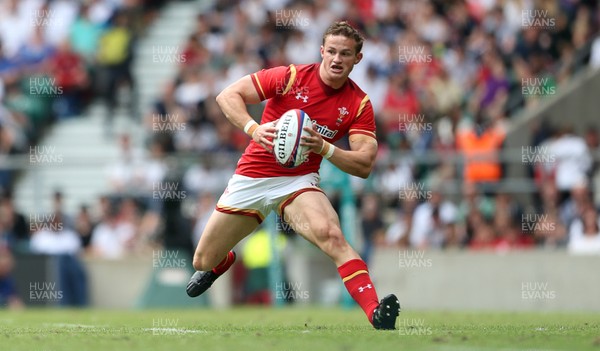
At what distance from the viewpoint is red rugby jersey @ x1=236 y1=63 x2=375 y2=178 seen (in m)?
10.9

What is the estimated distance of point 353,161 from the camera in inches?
415

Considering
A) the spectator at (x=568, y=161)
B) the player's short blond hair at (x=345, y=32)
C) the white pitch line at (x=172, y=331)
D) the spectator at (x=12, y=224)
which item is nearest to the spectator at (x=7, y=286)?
the spectator at (x=12, y=224)

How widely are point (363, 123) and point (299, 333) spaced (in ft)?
6.13

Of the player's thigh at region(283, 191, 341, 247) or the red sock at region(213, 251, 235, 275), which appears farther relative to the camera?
the red sock at region(213, 251, 235, 275)

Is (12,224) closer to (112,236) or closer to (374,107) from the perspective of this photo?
(112,236)

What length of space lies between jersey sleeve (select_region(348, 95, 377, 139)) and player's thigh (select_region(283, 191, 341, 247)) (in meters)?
0.62

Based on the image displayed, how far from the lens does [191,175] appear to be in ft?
67.3

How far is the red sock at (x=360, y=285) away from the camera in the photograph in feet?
33.5

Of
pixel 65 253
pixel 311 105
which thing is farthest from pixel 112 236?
pixel 311 105

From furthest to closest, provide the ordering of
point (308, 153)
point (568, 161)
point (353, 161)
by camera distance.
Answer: point (568, 161)
point (353, 161)
point (308, 153)

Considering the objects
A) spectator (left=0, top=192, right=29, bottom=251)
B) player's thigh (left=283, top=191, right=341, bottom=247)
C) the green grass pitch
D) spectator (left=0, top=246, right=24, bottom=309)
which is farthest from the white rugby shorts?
spectator (left=0, top=192, right=29, bottom=251)

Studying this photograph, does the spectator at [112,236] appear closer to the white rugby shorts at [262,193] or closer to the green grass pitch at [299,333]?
the green grass pitch at [299,333]

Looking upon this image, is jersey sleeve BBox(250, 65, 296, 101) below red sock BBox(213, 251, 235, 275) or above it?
above

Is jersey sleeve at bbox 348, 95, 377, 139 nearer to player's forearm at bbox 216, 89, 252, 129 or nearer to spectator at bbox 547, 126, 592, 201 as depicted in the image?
player's forearm at bbox 216, 89, 252, 129
